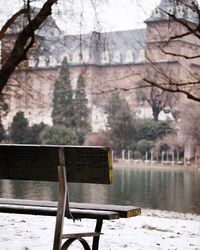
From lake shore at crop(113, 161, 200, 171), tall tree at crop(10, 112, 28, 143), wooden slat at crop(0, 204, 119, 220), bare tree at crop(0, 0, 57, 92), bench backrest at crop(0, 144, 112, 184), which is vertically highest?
bare tree at crop(0, 0, 57, 92)

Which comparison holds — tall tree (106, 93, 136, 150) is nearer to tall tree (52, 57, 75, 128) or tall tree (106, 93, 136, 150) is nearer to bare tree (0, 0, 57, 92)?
tall tree (52, 57, 75, 128)

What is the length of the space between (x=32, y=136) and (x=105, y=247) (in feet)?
130

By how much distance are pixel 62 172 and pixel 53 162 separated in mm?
75

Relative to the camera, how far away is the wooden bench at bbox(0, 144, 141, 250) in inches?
108

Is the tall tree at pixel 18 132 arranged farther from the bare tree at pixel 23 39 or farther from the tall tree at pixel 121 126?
the bare tree at pixel 23 39

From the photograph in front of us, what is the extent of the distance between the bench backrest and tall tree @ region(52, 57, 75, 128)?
43645mm

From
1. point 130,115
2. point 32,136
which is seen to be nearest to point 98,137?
point 130,115

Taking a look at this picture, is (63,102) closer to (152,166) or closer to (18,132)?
(18,132)

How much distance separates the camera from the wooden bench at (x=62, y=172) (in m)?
2.74

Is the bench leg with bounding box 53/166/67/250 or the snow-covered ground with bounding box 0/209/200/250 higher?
the bench leg with bounding box 53/166/67/250

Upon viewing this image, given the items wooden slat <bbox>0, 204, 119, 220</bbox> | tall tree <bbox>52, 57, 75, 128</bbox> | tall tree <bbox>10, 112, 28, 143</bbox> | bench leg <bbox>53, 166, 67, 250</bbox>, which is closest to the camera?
bench leg <bbox>53, 166, 67, 250</bbox>

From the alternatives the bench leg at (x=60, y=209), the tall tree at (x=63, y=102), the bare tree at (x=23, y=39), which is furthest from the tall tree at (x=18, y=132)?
the bench leg at (x=60, y=209)

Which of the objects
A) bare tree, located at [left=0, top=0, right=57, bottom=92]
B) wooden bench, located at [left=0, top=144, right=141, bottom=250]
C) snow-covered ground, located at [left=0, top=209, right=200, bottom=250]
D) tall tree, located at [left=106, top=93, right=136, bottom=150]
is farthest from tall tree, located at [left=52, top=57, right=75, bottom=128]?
wooden bench, located at [left=0, top=144, right=141, bottom=250]

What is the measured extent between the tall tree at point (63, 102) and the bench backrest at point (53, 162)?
4364 centimetres
